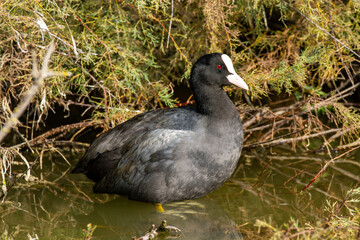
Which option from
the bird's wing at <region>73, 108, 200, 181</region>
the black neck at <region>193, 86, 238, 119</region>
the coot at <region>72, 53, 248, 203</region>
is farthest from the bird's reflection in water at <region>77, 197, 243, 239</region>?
the black neck at <region>193, 86, 238, 119</region>

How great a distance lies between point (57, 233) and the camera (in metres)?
→ 3.01

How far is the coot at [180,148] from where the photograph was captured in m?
3.06

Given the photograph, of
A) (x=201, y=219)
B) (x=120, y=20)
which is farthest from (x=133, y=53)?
(x=201, y=219)

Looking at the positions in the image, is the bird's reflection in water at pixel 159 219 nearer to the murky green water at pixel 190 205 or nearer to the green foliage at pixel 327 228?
the murky green water at pixel 190 205

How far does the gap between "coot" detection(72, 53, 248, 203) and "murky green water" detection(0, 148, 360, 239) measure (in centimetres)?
19

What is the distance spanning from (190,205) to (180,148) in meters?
0.63

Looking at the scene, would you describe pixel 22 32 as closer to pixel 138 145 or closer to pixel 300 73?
pixel 138 145

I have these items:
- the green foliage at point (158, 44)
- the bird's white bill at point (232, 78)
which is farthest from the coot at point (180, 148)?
the green foliage at point (158, 44)

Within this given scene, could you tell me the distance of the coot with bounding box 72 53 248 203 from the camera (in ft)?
10.0

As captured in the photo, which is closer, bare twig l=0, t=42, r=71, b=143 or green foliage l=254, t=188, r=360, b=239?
bare twig l=0, t=42, r=71, b=143

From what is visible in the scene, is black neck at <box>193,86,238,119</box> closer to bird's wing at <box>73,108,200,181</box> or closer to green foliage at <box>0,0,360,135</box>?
bird's wing at <box>73,108,200,181</box>

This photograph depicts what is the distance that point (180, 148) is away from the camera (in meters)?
3.04

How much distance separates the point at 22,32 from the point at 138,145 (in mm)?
1204

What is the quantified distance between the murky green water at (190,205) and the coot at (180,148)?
189 millimetres
